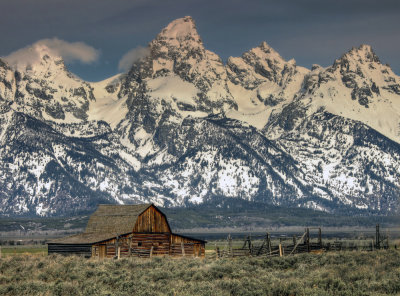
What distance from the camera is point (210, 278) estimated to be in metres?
46.5

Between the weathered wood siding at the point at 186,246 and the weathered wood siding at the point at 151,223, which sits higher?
the weathered wood siding at the point at 151,223

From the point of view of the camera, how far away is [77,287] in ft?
129

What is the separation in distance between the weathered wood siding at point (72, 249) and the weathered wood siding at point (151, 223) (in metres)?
6.77

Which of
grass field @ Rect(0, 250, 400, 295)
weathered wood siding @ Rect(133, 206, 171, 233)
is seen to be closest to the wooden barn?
weathered wood siding @ Rect(133, 206, 171, 233)

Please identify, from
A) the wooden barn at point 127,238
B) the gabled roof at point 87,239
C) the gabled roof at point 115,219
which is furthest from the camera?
the gabled roof at point 115,219

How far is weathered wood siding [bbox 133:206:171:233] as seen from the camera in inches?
3231

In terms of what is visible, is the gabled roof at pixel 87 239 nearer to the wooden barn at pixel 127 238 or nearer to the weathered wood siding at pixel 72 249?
the wooden barn at pixel 127 238

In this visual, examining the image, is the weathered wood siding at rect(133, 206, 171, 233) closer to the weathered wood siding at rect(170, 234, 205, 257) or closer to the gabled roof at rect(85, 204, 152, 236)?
the gabled roof at rect(85, 204, 152, 236)

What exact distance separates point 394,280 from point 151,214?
4874cm

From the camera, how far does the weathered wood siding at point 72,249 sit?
7606 centimetres

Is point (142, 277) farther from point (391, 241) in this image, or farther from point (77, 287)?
point (391, 241)

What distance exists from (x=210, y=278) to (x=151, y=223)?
1495 inches

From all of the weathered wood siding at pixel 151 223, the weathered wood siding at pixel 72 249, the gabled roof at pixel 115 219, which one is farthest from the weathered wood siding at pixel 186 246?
the weathered wood siding at pixel 72 249

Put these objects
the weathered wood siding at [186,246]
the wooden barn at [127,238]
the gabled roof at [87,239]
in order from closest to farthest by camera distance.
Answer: the gabled roof at [87,239] → the wooden barn at [127,238] → the weathered wood siding at [186,246]
